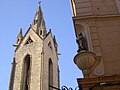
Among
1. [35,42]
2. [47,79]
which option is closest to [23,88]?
[47,79]

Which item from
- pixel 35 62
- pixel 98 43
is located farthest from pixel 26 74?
pixel 98 43

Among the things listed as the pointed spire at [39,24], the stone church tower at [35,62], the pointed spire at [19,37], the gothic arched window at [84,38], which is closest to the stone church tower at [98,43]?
the gothic arched window at [84,38]

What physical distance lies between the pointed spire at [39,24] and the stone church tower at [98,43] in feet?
76.6

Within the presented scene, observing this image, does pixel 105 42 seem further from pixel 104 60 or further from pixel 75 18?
pixel 75 18

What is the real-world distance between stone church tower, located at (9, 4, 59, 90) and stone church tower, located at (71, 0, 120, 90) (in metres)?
17.2

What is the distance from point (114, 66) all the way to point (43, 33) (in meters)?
25.6

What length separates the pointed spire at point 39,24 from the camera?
3232cm

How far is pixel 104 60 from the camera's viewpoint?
669 centimetres

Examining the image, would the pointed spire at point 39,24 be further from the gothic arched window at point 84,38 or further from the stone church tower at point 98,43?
the gothic arched window at point 84,38

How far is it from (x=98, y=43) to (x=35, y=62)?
20.6 meters

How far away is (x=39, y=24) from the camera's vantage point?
35.0m

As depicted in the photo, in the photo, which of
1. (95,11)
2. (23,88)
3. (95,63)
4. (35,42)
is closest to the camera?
(95,63)

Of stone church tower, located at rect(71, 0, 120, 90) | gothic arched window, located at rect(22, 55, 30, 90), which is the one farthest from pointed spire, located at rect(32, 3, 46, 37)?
stone church tower, located at rect(71, 0, 120, 90)

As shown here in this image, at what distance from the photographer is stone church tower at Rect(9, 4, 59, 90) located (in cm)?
2589
